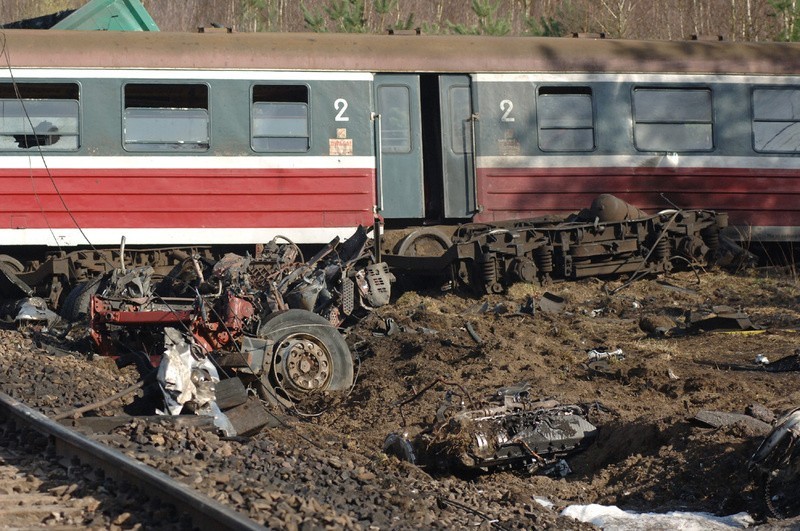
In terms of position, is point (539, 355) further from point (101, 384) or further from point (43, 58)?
point (43, 58)

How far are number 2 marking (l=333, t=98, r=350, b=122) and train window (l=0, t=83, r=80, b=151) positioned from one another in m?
3.18

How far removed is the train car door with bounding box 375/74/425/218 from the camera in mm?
14375

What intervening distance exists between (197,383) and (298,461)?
1602 mm

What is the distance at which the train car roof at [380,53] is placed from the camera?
547 inches

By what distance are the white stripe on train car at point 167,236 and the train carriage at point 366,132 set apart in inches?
0.8

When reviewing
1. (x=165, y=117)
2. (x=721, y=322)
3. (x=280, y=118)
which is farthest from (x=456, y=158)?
(x=721, y=322)

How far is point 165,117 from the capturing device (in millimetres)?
14047

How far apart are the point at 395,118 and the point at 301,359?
5.65 metres

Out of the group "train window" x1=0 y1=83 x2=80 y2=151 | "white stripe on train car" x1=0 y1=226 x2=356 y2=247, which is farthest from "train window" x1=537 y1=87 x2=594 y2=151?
"train window" x1=0 y1=83 x2=80 y2=151

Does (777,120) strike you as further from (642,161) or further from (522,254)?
(522,254)

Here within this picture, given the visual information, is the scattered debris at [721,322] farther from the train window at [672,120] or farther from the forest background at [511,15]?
the forest background at [511,15]

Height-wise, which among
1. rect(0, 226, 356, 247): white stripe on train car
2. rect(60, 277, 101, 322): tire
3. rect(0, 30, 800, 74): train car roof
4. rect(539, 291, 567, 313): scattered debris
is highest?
rect(0, 30, 800, 74): train car roof

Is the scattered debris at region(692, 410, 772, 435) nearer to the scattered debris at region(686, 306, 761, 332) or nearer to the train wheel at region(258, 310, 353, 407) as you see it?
the train wheel at region(258, 310, 353, 407)

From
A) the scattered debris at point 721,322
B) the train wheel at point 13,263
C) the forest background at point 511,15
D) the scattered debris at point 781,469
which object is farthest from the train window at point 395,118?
the forest background at point 511,15
